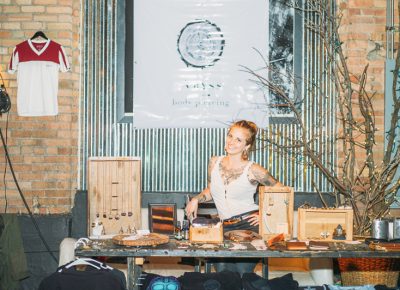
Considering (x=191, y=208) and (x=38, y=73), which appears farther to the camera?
(x=38, y=73)

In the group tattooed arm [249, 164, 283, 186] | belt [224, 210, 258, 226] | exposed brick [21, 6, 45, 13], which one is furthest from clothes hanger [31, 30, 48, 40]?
belt [224, 210, 258, 226]

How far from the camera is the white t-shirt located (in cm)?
613

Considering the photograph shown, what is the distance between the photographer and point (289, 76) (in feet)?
20.9

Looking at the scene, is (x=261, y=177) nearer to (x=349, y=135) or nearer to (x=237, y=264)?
(x=237, y=264)

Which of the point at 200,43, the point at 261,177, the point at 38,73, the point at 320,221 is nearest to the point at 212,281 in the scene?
the point at 320,221

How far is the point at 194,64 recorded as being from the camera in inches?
252

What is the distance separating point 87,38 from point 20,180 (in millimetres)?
1742

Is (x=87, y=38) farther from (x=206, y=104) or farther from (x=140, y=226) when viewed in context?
(x=140, y=226)

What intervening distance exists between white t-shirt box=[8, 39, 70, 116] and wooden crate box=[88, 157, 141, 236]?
0.86 metres

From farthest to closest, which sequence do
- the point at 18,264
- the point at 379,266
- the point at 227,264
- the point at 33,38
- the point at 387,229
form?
the point at 33,38, the point at 18,264, the point at 379,266, the point at 227,264, the point at 387,229

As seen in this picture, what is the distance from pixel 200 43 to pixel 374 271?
3022 mm

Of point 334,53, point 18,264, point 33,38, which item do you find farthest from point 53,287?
point 334,53

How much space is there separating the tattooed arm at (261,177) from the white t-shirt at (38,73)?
2.48 metres

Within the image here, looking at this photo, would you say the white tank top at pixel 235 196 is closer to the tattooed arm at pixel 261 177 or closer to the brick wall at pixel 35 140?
the tattooed arm at pixel 261 177
